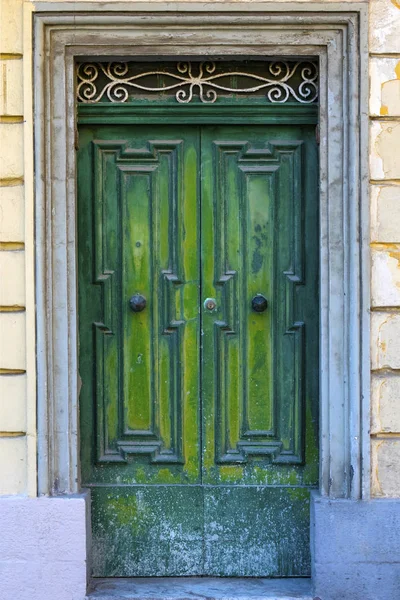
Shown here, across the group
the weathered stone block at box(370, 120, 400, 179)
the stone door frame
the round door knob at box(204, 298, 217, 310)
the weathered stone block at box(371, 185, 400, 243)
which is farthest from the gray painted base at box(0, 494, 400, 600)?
the weathered stone block at box(370, 120, 400, 179)

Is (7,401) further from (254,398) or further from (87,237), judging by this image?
(254,398)

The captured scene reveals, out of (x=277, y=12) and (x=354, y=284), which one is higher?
(x=277, y=12)

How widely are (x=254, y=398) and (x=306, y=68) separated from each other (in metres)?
1.92

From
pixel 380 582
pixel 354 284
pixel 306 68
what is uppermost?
pixel 306 68

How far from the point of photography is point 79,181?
5.26 metres

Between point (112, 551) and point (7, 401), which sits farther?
point (112, 551)

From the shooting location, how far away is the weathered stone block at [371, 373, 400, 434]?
501 cm

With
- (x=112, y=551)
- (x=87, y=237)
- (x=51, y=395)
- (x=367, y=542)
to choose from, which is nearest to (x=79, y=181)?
→ (x=87, y=237)

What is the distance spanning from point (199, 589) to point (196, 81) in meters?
2.90

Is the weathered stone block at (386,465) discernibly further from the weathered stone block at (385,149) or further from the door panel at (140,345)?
the weathered stone block at (385,149)

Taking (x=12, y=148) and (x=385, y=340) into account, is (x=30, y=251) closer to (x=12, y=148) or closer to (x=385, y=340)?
(x=12, y=148)

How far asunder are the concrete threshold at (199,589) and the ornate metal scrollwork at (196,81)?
9.11 feet

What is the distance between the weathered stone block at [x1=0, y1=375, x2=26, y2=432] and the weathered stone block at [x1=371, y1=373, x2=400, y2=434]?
1.93 metres

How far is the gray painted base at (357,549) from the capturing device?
4992 mm
